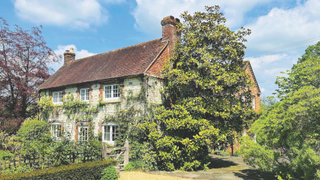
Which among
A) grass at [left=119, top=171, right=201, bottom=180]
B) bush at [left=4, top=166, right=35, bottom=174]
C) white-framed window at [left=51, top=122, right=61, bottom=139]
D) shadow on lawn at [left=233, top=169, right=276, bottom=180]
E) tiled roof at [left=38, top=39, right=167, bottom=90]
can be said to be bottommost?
shadow on lawn at [left=233, top=169, right=276, bottom=180]

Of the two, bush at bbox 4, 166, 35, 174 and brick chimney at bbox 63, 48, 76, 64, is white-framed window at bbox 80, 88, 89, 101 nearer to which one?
bush at bbox 4, 166, 35, 174

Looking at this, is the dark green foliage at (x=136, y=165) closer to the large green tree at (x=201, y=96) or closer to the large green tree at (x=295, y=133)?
the large green tree at (x=201, y=96)

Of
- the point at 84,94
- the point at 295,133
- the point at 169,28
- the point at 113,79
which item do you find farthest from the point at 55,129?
the point at 295,133

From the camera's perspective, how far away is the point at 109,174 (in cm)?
1055

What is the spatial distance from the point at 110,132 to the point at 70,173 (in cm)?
616

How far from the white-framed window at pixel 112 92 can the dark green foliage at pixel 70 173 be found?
5.76m

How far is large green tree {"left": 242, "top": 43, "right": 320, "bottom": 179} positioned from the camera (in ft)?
27.8

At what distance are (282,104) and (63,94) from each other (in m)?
16.3

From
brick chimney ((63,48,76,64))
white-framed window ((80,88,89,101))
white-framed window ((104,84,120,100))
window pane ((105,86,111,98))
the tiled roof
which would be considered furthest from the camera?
brick chimney ((63,48,76,64))

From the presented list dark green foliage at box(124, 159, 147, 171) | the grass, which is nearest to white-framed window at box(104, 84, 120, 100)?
dark green foliage at box(124, 159, 147, 171)

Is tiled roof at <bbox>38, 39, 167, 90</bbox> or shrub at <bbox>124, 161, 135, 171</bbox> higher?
tiled roof at <bbox>38, 39, 167, 90</bbox>

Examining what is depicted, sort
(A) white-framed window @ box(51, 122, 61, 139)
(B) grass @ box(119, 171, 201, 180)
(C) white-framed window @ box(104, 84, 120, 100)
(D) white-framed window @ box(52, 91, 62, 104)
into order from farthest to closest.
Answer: (D) white-framed window @ box(52, 91, 62, 104) < (A) white-framed window @ box(51, 122, 61, 139) < (C) white-framed window @ box(104, 84, 120, 100) < (B) grass @ box(119, 171, 201, 180)

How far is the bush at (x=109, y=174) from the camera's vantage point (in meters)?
10.5

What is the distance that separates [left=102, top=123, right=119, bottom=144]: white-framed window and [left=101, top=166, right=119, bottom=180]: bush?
4.51 metres
